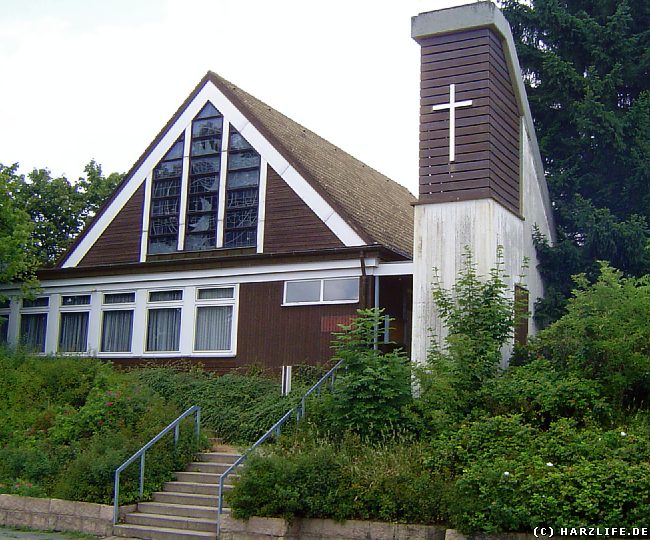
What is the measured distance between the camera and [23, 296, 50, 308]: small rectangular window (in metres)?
22.7

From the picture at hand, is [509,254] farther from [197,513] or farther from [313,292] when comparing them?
[197,513]

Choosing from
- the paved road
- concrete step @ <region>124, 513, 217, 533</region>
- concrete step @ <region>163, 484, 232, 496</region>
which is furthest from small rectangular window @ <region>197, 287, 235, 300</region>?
the paved road

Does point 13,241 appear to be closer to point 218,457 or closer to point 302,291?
point 302,291

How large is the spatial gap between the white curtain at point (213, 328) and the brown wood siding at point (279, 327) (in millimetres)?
439

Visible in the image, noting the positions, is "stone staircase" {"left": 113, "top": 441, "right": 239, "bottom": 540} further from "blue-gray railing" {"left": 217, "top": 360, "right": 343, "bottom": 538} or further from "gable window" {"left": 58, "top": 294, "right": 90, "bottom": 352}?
"gable window" {"left": 58, "top": 294, "right": 90, "bottom": 352}

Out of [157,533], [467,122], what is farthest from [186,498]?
[467,122]

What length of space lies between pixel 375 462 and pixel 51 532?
5304 mm

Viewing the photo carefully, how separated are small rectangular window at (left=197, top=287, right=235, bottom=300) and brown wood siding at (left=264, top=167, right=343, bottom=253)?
1.27 metres

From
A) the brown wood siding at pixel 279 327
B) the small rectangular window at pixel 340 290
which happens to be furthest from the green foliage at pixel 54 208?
the small rectangular window at pixel 340 290

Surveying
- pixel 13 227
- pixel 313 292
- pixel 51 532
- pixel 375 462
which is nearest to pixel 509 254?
pixel 313 292

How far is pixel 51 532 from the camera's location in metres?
13.6

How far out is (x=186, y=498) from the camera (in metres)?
13.8

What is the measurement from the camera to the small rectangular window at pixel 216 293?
20.0m

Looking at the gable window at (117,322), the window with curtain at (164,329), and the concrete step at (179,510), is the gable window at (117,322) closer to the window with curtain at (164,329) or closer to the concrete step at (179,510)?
the window with curtain at (164,329)
